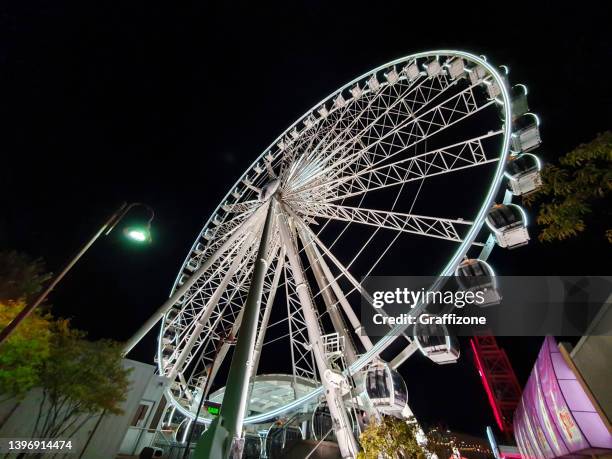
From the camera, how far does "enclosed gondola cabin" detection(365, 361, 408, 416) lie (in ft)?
28.2

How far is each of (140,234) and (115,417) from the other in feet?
22.4

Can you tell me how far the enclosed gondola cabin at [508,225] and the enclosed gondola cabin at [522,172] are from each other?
72 centimetres

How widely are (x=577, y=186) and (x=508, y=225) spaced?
19.0 feet

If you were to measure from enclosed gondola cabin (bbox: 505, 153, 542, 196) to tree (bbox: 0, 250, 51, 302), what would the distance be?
15308 millimetres

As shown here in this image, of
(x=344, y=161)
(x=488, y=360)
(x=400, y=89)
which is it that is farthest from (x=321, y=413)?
(x=488, y=360)

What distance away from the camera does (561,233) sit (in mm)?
4242

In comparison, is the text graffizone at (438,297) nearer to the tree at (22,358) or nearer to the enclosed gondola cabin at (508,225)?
the enclosed gondola cabin at (508,225)

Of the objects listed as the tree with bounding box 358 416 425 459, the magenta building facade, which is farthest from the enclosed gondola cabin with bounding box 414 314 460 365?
the magenta building facade

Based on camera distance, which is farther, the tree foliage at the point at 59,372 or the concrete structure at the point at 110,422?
the concrete structure at the point at 110,422

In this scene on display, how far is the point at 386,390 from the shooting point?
868cm

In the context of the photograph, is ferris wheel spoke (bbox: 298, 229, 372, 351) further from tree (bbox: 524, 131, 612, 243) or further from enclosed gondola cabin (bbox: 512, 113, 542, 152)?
tree (bbox: 524, 131, 612, 243)

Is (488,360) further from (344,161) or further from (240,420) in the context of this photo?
(240,420)

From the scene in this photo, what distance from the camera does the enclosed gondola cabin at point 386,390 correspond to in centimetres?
859

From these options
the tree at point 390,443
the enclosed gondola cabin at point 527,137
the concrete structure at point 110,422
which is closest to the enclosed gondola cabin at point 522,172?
the enclosed gondola cabin at point 527,137
